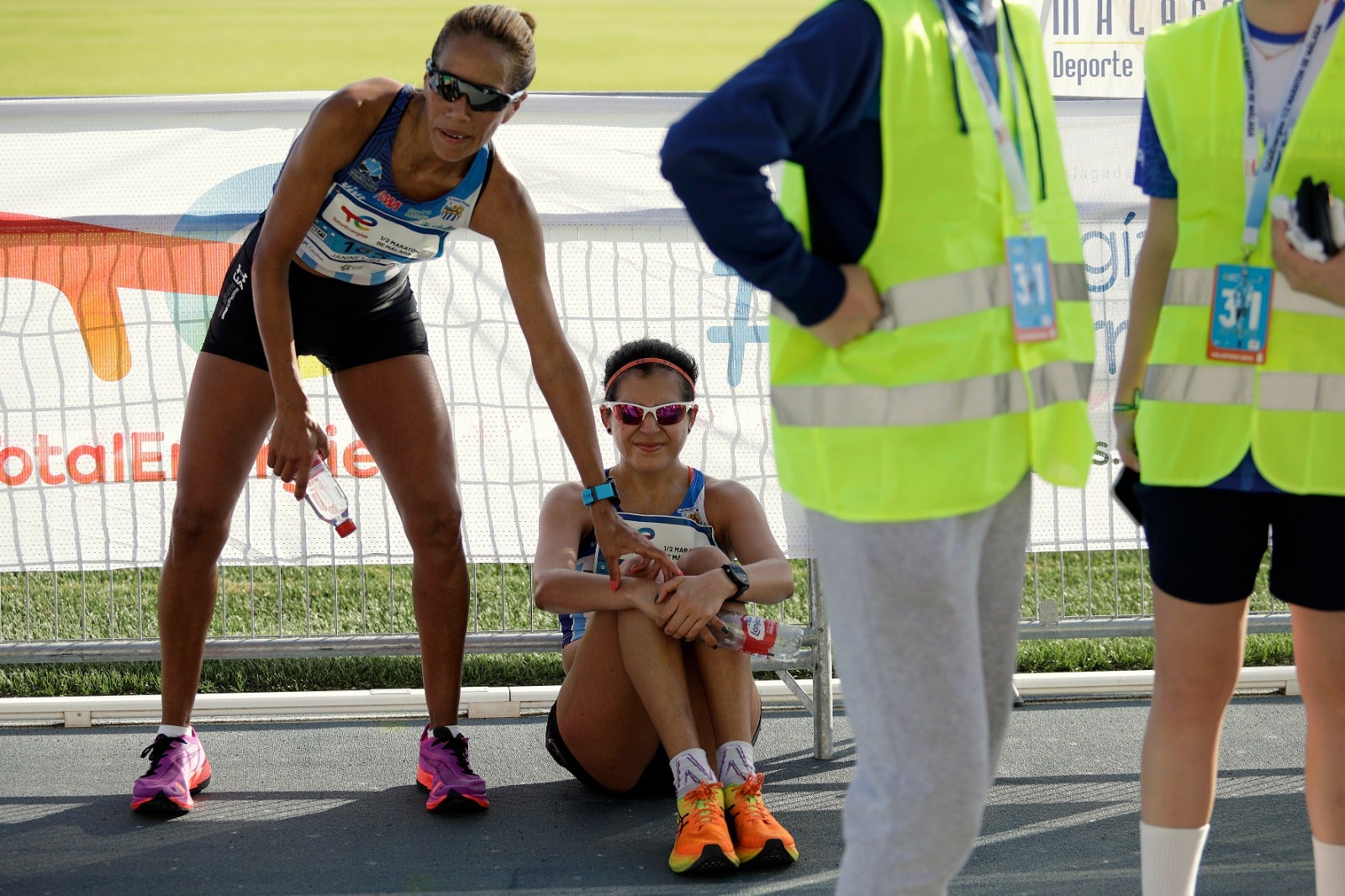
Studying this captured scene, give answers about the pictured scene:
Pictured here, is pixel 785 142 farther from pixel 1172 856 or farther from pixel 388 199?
pixel 388 199

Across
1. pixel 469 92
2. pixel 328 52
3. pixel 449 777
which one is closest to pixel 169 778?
pixel 449 777

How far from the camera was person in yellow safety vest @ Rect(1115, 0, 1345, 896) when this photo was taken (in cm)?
216

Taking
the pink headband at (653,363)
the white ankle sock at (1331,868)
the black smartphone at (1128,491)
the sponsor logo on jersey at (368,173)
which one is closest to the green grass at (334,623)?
the pink headband at (653,363)

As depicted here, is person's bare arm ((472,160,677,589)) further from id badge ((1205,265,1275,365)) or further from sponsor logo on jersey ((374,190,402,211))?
id badge ((1205,265,1275,365))

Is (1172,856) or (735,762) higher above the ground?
(1172,856)

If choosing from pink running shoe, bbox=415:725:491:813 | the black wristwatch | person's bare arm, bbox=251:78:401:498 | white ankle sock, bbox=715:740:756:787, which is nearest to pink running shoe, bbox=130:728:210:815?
pink running shoe, bbox=415:725:491:813

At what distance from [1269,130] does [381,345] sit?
225 centimetres

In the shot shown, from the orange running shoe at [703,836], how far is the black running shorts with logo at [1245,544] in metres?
1.32

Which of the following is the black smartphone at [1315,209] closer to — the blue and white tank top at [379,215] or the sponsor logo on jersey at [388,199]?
the blue and white tank top at [379,215]

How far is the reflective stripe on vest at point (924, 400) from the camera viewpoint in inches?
70.1

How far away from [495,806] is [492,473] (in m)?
1.07

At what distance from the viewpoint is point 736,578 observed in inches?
138

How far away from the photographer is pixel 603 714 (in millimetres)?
3590

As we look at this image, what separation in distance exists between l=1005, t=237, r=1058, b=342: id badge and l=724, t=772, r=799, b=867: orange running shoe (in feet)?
5.78
